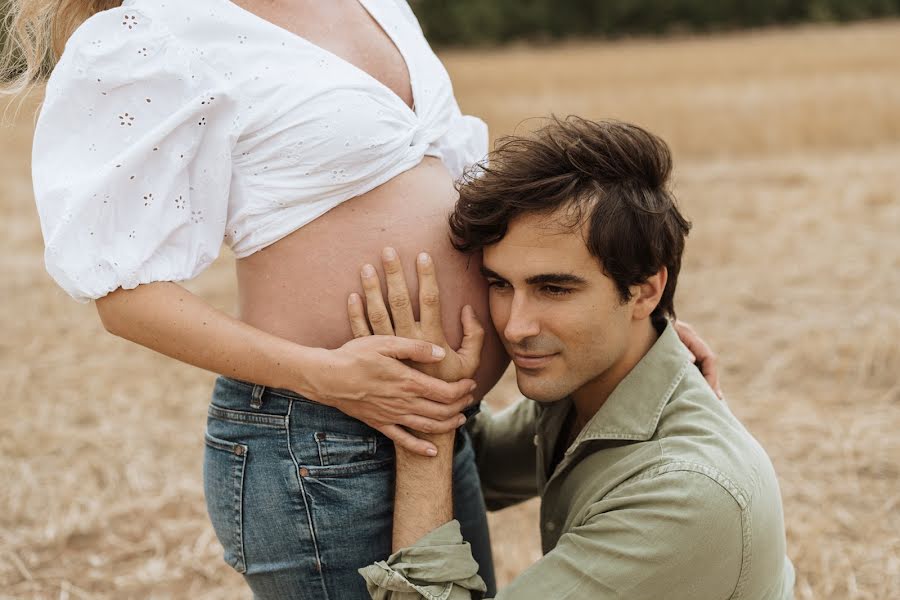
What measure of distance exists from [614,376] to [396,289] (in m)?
0.56

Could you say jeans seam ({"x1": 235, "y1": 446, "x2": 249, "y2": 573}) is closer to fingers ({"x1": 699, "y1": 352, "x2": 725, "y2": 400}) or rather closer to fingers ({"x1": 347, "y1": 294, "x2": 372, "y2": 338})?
fingers ({"x1": 347, "y1": 294, "x2": 372, "y2": 338})

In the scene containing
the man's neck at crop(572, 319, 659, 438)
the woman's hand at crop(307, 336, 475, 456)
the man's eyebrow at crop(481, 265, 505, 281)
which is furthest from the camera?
the man's neck at crop(572, 319, 659, 438)

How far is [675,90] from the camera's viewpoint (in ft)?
52.1

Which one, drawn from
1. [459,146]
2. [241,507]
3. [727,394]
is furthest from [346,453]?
[727,394]

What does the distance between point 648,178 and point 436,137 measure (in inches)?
17.0

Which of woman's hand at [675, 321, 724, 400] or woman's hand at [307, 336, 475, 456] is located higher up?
woman's hand at [307, 336, 475, 456]

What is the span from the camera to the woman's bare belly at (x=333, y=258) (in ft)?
5.94

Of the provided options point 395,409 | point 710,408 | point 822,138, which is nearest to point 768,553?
point 710,408

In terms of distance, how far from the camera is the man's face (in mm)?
1899

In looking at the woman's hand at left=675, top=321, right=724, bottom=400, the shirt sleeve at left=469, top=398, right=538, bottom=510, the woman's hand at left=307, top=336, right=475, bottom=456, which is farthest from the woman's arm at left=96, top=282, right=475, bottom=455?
the woman's hand at left=675, top=321, right=724, bottom=400

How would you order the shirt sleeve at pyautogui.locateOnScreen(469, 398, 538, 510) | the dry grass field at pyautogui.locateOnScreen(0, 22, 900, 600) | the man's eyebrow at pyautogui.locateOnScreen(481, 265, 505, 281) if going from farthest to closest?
the dry grass field at pyautogui.locateOnScreen(0, 22, 900, 600) < the shirt sleeve at pyautogui.locateOnScreen(469, 398, 538, 510) < the man's eyebrow at pyautogui.locateOnScreen(481, 265, 505, 281)

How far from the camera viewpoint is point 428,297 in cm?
186

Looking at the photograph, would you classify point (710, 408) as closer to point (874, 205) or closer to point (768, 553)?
point (768, 553)

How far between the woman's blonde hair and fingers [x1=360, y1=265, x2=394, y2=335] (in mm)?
667
